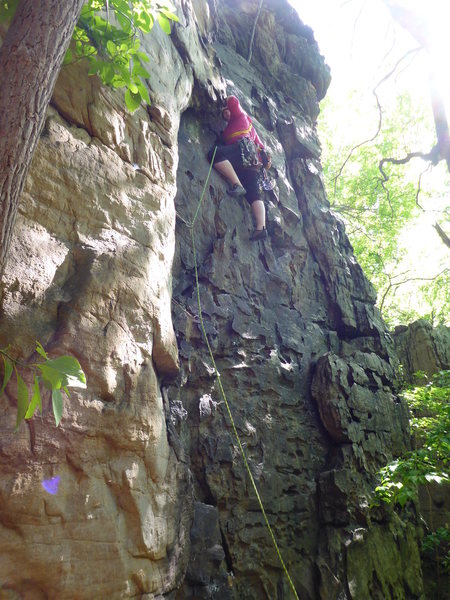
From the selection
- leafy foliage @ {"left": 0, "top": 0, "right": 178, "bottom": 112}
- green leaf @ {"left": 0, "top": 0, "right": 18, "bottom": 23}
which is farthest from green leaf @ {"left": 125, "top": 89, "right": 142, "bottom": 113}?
green leaf @ {"left": 0, "top": 0, "right": 18, "bottom": 23}

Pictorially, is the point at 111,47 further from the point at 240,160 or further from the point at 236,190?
the point at 240,160

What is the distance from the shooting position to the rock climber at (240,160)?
705 cm

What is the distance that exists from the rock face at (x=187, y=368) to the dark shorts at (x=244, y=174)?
0.22 m

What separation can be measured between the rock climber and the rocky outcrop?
4545 mm

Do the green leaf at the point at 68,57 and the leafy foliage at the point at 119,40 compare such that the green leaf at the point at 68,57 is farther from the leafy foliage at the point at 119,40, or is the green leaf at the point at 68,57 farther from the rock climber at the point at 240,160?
the rock climber at the point at 240,160

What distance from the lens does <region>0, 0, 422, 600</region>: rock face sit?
318cm

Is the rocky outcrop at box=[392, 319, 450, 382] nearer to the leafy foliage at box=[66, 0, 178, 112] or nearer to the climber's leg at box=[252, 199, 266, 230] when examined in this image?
the climber's leg at box=[252, 199, 266, 230]

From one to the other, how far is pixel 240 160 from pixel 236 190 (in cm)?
48

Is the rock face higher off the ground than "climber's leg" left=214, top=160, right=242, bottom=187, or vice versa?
"climber's leg" left=214, top=160, right=242, bottom=187

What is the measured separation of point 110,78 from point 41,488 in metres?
2.86

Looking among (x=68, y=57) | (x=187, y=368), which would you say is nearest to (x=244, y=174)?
(x=187, y=368)

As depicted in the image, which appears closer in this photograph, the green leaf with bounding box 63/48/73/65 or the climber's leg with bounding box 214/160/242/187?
the green leaf with bounding box 63/48/73/65

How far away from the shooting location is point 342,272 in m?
8.16

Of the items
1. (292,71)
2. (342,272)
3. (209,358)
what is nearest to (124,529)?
(209,358)
